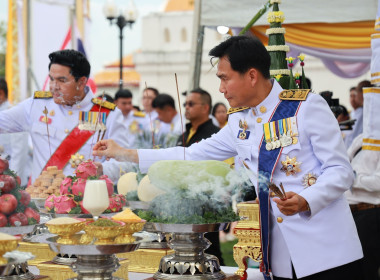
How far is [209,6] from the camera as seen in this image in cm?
625

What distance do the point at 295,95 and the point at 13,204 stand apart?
126 cm

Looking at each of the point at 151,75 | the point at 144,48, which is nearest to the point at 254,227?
the point at 151,75

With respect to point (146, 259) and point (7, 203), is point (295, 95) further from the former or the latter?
point (7, 203)

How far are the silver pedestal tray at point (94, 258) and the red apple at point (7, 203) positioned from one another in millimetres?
259

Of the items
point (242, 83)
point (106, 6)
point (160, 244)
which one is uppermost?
point (106, 6)

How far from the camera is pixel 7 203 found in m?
2.75

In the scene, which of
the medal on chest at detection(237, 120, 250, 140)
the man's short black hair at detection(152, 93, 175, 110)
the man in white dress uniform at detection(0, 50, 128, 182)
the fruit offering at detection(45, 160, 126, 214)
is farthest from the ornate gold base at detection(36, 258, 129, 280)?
the man's short black hair at detection(152, 93, 175, 110)

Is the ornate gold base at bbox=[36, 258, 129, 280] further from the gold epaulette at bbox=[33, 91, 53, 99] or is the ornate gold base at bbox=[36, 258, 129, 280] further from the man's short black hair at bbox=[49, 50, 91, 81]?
the gold epaulette at bbox=[33, 91, 53, 99]

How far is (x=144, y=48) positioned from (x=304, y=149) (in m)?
21.4

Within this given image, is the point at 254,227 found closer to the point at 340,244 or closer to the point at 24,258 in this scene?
the point at 340,244

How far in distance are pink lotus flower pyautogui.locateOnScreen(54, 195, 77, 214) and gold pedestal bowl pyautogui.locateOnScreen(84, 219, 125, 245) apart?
691 millimetres

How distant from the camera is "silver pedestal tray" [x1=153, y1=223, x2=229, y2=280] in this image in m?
2.77

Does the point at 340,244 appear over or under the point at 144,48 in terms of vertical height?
under

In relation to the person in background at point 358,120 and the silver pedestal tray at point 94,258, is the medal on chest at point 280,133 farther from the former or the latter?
the person in background at point 358,120
